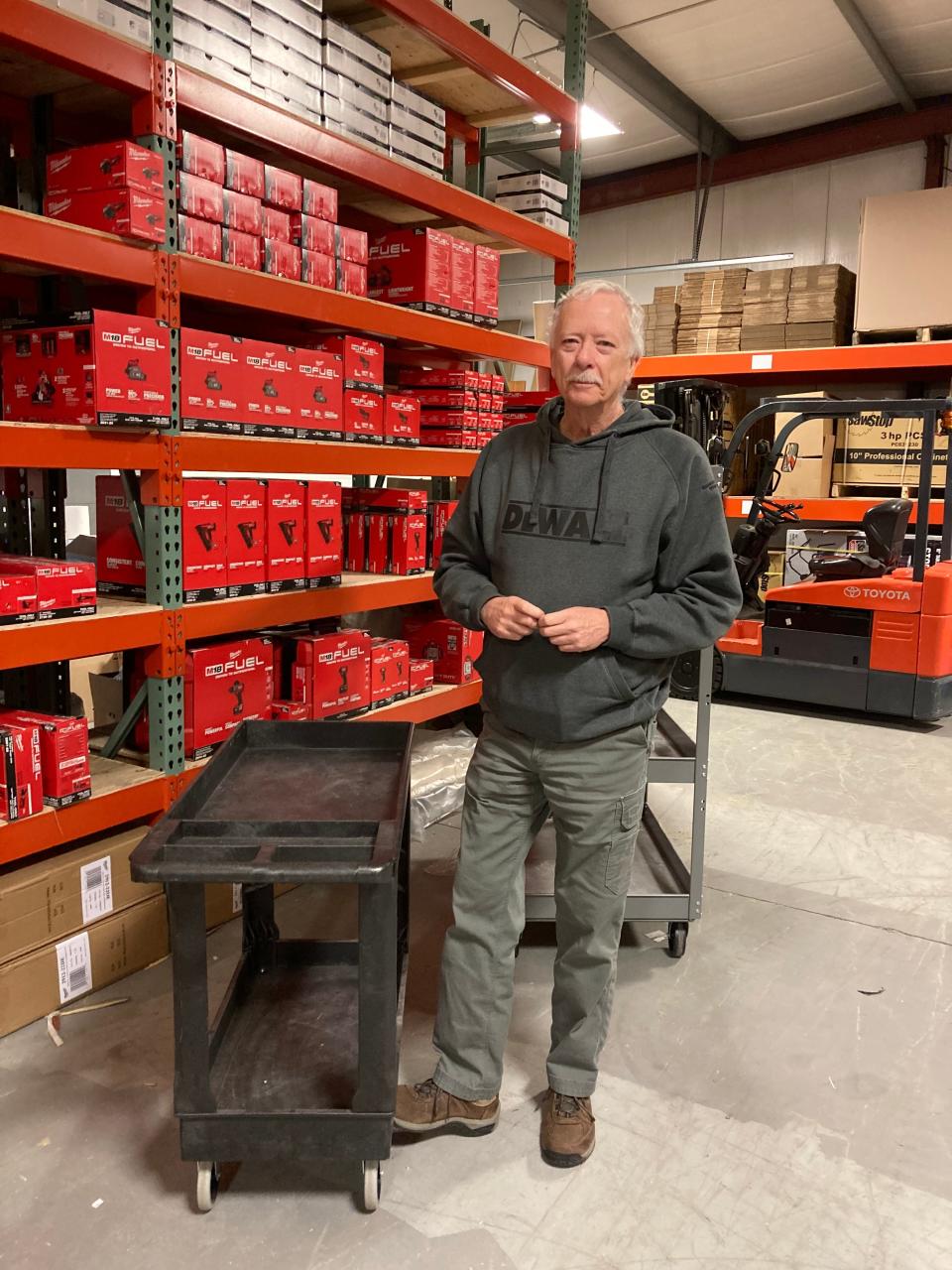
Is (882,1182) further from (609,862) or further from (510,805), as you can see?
(510,805)

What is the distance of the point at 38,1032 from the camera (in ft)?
8.77

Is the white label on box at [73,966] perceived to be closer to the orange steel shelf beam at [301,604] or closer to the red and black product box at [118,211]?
the orange steel shelf beam at [301,604]

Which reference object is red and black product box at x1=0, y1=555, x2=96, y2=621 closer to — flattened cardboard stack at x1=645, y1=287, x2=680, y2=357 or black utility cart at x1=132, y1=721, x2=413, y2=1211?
black utility cart at x1=132, y1=721, x2=413, y2=1211

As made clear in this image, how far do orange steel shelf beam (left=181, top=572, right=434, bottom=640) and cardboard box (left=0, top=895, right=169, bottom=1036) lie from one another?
89 cm

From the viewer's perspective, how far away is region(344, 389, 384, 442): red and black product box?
12.5ft

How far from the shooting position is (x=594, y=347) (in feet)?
6.73

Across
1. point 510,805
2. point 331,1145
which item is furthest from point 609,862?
point 331,1145

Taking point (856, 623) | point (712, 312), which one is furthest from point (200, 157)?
point (712, 312)

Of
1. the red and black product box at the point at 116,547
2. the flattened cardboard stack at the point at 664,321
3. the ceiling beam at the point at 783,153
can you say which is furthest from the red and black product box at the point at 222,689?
the ceiling beam at the point at 783,153

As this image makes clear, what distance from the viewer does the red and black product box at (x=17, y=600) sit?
254 cm

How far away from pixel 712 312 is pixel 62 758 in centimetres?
804

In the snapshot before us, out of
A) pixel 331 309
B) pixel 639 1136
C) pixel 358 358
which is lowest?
pixel 639 1136

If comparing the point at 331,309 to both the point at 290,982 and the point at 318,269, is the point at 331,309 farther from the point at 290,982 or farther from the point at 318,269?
the point at 290,982

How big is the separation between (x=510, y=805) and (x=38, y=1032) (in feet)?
5.08
